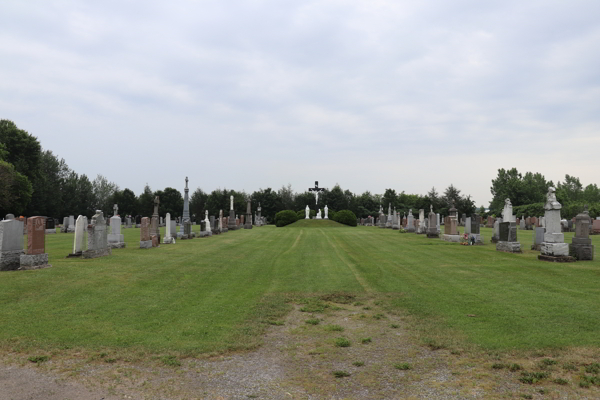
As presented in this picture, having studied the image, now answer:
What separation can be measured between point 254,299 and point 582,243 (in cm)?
1229

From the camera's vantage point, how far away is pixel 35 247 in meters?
11.2

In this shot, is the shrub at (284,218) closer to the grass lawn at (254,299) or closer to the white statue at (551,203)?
the grass lawn at (254,299)

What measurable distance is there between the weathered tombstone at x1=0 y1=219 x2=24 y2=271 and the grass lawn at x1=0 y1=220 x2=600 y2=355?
0.70m

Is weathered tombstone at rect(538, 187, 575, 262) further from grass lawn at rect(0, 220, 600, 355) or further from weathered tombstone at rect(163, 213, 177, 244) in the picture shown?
weathered tombstone at rect(163, 213, 177, 244)

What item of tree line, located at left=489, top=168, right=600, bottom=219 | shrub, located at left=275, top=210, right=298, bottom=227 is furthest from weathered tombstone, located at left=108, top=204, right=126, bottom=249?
tree line, located at left=489, top=168, right=600, bottom=219

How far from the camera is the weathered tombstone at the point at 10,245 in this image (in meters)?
10.8

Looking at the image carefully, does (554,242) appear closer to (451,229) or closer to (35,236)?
(451,229)

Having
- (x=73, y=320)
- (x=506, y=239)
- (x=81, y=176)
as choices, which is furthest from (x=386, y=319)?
(x=81, y=176)

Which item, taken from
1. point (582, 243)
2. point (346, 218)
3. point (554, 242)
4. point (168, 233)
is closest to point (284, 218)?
point (346, 218)

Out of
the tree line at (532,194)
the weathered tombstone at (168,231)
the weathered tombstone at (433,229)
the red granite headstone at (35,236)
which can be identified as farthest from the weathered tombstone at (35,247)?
the tree line at (532,194)

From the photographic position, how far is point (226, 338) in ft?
19.4

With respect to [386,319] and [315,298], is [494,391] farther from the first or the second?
[315,298]

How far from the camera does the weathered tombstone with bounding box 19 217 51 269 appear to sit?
36.3 ft

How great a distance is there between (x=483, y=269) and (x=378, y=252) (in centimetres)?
622
